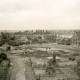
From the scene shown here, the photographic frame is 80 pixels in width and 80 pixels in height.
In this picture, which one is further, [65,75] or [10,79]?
[65,75]

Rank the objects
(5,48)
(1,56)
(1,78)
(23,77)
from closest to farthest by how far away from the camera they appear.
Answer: (1,78)
(23,77)
(1,56)
(5,48)

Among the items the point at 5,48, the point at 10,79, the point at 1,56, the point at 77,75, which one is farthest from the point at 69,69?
the point at 5,48

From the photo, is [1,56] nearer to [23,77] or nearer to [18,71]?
[18,71]

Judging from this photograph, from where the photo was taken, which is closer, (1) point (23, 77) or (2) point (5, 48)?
(1) point (23, 77)

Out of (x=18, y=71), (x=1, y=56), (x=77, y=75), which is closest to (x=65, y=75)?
(x=77, y=75)

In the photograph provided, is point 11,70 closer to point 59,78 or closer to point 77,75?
point 59,78

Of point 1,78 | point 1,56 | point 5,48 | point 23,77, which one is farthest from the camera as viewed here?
point 5,48

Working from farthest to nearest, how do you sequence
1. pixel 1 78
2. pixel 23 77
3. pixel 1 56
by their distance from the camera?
pixel 1 56
pixel 23 77
pixel 1 78

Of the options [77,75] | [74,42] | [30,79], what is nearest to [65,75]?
[77,75]

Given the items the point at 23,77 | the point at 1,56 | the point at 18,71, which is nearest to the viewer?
the point at 23,77
